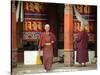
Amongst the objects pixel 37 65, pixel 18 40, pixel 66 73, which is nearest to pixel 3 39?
pixel 18 40

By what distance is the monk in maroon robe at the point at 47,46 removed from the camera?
2.06 metres

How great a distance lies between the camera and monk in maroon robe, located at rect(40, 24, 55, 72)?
206 centimetres

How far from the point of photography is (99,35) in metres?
2.16

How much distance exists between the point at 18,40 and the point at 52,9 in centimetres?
34

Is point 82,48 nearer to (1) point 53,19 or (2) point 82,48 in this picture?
(2) point 82,48

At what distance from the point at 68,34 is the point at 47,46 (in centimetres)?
18

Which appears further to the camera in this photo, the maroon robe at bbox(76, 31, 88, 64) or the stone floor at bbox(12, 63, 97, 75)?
the maroon robe at bbox(76, 31, 88, 64)

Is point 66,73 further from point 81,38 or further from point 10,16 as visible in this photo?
point 10,16

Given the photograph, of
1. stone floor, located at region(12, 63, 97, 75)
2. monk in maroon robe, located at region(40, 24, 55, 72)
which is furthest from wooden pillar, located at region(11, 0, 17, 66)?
monk in maroon robe, located at region(40, 24, 55, 72)

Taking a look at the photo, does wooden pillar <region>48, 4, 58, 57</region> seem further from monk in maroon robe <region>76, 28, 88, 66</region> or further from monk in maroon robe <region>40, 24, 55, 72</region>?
monk in maroon robe <region>76, 28, 88, 66</region>

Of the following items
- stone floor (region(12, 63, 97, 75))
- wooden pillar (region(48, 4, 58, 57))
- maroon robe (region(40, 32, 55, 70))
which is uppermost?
wooden pillar (region(48, 4, 58, 57))

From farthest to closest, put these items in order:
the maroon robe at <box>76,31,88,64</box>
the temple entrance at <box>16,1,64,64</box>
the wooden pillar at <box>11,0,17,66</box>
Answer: the maroon robe at <box>76,31,88,64</box>, the temple entrance at <box>16,1,64,64</box>, the wooden pillar at <box>11,0,17,66</box>

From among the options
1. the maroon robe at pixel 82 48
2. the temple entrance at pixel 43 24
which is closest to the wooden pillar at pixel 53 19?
the temple entrance at pixel 43 24

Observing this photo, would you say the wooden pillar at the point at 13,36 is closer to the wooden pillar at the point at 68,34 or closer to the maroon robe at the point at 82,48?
the wooden pillar at the point at 68,34
